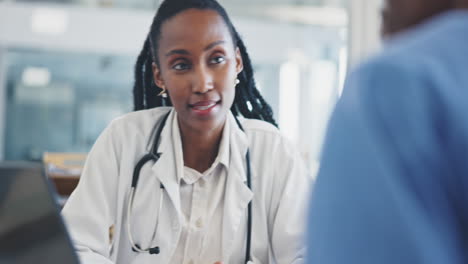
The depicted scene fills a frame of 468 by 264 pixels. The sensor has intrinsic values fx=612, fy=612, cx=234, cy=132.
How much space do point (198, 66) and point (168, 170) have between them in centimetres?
23

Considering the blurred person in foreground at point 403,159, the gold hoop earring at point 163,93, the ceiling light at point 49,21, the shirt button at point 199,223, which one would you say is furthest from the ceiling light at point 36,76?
the blurred person in foreground at point 403,159

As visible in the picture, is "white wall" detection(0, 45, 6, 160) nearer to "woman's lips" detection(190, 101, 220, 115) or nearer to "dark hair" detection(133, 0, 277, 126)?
"dark hair" detection(133, 0, 277, 126)

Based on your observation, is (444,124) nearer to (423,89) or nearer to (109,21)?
(423,89)

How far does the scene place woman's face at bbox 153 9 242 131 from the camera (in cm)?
127

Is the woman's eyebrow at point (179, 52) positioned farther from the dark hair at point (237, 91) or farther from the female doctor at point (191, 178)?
the dark hair at point (237, 91)

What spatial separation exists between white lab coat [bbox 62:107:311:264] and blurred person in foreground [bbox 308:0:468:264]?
877 millimetres

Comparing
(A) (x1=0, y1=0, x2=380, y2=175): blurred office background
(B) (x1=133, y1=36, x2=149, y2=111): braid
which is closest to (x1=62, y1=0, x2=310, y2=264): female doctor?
(B) (x1=133, y1=36, x2=149, y2=111): braid

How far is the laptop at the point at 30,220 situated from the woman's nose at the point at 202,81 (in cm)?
65

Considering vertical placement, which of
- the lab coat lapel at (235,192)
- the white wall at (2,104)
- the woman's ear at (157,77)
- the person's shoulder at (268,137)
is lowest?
the white wall at (2,104)

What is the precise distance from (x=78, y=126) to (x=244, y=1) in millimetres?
1723

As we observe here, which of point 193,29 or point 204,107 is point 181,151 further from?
point 193,29

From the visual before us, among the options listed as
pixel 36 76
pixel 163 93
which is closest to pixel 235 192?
pixel 163 93

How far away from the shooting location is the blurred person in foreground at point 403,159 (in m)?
0.36

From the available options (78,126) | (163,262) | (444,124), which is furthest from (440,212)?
(78,126)
